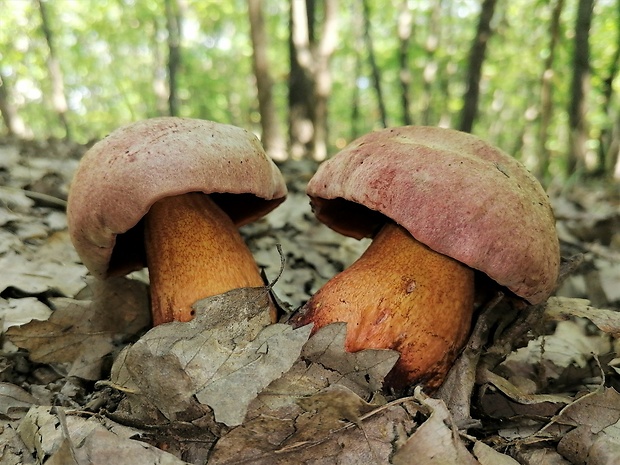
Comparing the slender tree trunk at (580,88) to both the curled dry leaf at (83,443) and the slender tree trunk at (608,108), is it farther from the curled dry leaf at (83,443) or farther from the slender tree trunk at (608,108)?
the curled dry leaf at (83,443)

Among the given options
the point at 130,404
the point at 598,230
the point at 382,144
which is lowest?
the point at 598,230

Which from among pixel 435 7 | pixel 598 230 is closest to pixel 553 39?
pixel 598 230

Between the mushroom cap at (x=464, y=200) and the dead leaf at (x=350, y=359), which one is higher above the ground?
the mushroom cap at (x=464, y=200)

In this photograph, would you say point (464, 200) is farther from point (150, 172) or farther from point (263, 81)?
point (263, 81)

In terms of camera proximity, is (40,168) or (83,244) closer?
(83,244)

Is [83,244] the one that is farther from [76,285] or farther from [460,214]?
[460,214]

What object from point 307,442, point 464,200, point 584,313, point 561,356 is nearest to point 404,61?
point 561,356

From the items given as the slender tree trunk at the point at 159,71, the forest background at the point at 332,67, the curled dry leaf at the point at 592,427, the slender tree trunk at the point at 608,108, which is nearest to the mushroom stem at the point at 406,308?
the curled dry leaf at the point at 592,427
